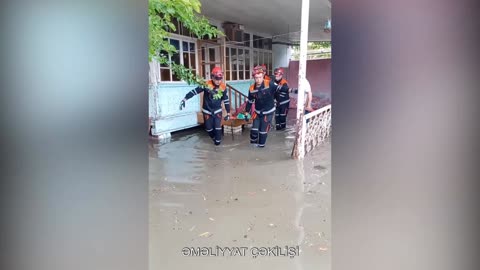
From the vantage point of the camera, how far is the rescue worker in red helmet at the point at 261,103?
6.54ft

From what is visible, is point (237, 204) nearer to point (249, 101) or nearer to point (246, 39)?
point (249, 101)

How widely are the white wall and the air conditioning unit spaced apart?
8.4 inches

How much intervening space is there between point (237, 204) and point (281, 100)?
0.67m

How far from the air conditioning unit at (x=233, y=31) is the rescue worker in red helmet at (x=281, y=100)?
1.00 ft

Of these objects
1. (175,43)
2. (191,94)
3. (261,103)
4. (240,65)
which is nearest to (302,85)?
(261,103)

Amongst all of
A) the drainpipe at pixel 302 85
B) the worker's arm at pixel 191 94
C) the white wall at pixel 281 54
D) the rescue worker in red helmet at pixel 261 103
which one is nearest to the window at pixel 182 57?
the worker's arm at pixel 191 94

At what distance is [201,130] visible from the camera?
208cm

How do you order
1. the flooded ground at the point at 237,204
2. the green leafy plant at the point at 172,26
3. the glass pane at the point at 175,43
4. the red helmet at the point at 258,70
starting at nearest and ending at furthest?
the flooded ground at the point at 237,204 → the green leafy plant at the point at 172,26 → the glass pane at the point at 175,43 → the red helmet at the point at 258,70

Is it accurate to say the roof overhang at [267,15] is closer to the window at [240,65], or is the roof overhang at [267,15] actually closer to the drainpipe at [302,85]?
the drainpipe at [302,85]

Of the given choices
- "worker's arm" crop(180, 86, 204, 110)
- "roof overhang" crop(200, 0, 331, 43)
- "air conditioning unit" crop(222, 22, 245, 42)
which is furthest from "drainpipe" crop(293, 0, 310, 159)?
"worker's arm" crop(180, 86, 204, 110)
